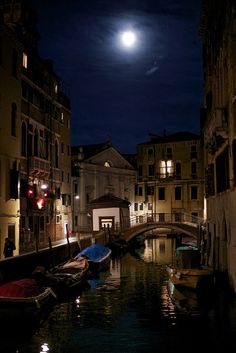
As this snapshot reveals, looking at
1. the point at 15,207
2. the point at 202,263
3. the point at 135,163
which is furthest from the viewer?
the point at 135,163

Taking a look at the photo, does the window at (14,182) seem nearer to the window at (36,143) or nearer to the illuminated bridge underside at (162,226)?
the window at (36,143)

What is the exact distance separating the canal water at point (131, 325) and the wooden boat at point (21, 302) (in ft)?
1.45

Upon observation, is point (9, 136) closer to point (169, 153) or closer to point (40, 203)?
point (40, 203)

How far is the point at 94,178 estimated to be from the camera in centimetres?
5116

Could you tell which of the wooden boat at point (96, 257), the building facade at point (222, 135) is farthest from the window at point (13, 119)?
the building facade at point (222, 135)

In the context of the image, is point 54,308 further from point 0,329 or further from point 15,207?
point 15,207

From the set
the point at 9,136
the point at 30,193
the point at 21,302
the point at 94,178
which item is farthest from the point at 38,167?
the point at 94,178

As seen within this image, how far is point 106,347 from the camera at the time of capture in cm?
1158

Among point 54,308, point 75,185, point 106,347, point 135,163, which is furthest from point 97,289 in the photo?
point 135,163

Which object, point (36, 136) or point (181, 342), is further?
point (36, 136)

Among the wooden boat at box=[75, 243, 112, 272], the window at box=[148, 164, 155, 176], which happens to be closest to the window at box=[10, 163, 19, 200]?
the wooden boat at box=[75, 243, 112, 272]

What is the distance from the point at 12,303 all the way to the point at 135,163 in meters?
50.1

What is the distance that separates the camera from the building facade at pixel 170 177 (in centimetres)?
5631

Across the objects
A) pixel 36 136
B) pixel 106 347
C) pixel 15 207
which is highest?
pixel 36 136
